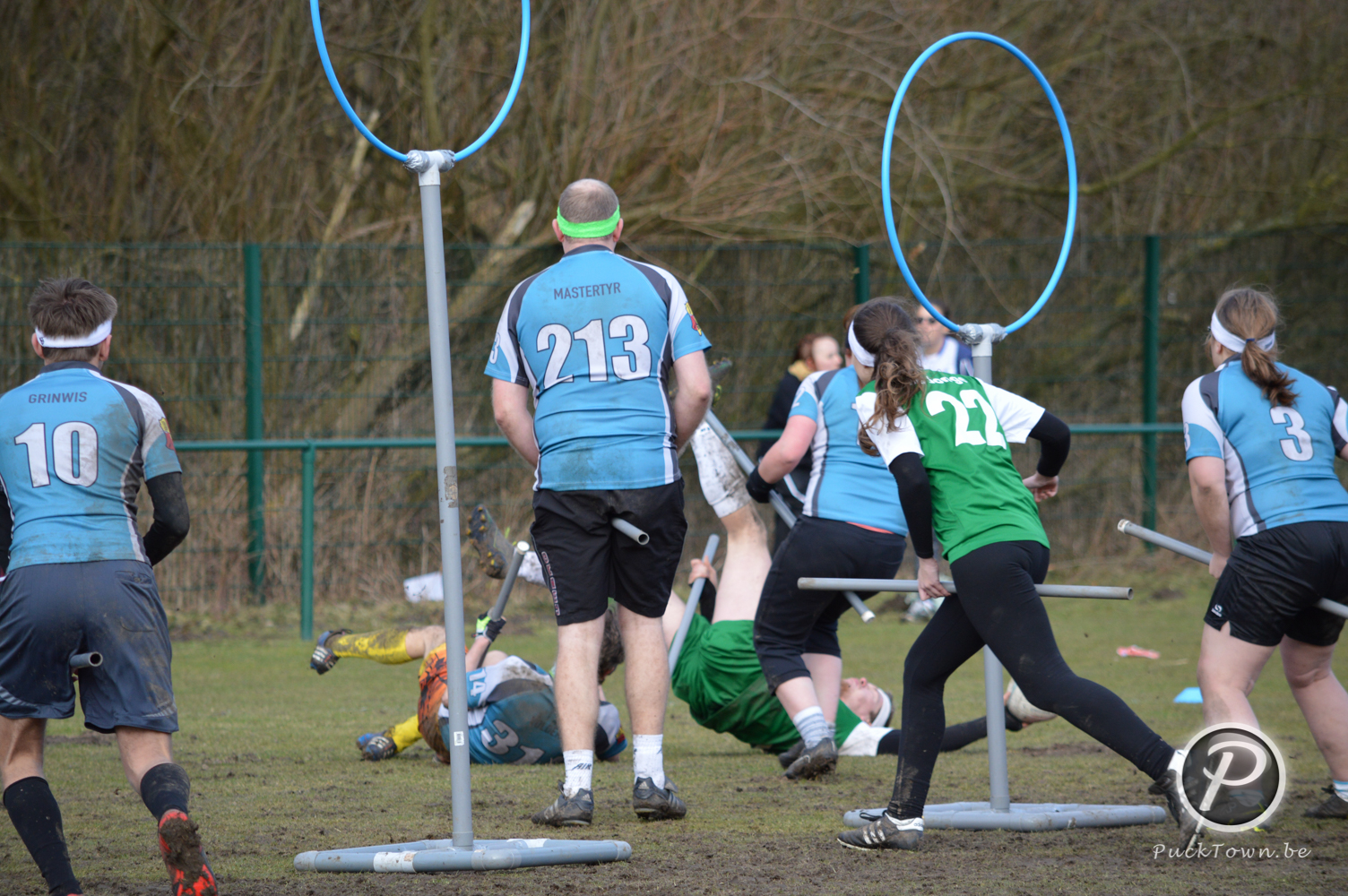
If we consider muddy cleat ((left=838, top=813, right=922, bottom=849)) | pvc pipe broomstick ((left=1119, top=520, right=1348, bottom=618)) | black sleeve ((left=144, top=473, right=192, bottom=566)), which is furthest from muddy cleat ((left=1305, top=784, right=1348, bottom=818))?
black sleeve ((left=144, top=473, right=192, bottom=566))

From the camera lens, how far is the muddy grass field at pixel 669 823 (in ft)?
11.8

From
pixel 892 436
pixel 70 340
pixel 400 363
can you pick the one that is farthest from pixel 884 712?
pixel 400 363

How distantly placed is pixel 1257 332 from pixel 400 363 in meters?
6.98

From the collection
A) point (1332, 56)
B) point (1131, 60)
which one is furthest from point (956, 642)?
point (1332, 56)

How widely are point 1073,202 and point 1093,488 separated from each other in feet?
22.7

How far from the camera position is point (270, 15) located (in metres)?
10.7

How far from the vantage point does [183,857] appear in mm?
3174

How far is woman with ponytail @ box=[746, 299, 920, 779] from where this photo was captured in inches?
208

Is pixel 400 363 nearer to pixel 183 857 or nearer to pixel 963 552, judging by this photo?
pixel 963 552

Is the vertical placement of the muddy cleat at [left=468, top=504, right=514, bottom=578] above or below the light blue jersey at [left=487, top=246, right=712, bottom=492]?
below

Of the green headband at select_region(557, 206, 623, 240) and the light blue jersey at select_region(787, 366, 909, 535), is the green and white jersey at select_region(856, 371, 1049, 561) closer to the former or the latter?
the green headband at select_region(557, 206, 623, 240)

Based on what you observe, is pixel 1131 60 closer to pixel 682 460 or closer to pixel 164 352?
pixel 682 460

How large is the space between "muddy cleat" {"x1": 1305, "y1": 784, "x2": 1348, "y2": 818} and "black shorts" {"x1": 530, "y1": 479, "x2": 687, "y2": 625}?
7.11ft

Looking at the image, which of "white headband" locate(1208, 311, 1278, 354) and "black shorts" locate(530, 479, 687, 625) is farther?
"white headband" locate(1208, 311, 1278, 354)
